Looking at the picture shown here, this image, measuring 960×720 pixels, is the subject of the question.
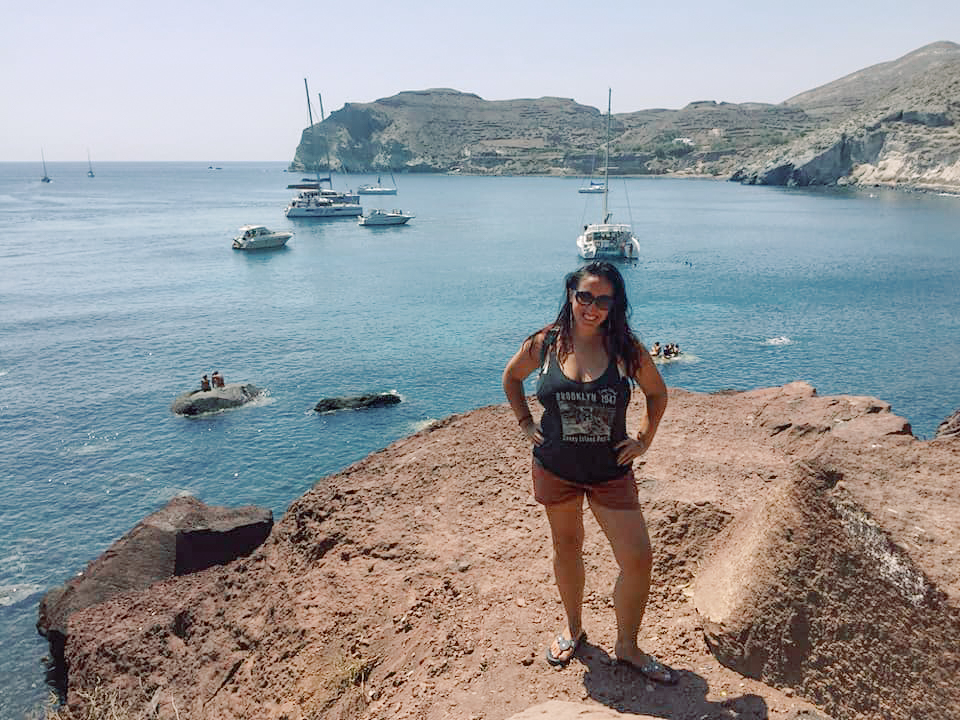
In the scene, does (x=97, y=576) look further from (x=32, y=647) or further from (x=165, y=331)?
(x=165, y=331)

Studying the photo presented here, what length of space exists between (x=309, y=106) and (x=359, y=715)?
12230cm

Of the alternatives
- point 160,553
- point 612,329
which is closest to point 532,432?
point 612,329

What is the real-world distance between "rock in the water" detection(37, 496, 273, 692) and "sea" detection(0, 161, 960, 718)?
1.85m

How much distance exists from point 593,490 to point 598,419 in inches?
19.1

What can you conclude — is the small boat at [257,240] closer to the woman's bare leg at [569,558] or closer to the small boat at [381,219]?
the small boat at [381,219]

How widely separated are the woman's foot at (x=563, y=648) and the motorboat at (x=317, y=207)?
309 ft

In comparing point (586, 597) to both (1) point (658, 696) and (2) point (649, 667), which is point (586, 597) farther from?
(1) point (658, 696)

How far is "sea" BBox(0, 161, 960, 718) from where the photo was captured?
794 inches

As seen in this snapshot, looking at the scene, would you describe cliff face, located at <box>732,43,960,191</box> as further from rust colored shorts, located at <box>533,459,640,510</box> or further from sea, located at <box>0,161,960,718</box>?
rust colored shorts, located at <box>533,459,640,510</box>

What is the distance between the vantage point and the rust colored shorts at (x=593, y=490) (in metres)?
4.29

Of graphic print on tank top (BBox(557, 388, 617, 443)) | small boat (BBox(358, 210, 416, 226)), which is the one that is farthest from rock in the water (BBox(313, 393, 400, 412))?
small boat (BBox(358, 210, 416, 226))

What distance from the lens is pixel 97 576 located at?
11.2 metres

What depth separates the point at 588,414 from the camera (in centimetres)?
418

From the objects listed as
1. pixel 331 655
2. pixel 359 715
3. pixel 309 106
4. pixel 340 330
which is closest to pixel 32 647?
pixel 331 655
